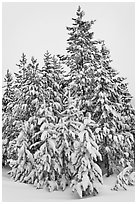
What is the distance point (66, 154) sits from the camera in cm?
1783

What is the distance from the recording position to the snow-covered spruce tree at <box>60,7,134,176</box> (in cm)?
2086

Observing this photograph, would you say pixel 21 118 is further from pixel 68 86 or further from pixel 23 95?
pixel 68 86

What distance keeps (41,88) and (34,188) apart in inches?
332

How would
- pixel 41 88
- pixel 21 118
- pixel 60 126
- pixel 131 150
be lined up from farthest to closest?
pixel 131 150 < pixel 21 118 < pixel 41 88 < pixel 60 126

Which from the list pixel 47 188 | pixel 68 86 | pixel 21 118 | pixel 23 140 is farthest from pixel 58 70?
pixel 47 188

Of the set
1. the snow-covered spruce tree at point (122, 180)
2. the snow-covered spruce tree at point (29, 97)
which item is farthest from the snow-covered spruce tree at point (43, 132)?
the snow-covered spruce tree at point (122, 180)

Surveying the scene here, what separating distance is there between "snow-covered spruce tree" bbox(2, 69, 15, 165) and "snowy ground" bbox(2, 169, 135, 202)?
7.67 m

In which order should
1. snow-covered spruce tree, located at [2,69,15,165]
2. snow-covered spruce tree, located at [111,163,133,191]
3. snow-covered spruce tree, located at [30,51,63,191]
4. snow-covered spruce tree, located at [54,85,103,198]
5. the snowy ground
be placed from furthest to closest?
snow-covered spruce tree, located at [2,69,15,165]
snow-covered spruce tree, located at [30,51,63,191]
snow-covered spruce tree, located at [111,163,133,191]
snow-covered spruce tree, located at [54,85,103,198]
the snowy ground

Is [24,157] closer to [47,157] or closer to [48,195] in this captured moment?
[47,157]

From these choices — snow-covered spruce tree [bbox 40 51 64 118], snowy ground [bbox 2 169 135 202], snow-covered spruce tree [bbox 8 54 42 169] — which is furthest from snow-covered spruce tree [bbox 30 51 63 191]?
snow-covered spruce tree [bbox 40 51 64 118]

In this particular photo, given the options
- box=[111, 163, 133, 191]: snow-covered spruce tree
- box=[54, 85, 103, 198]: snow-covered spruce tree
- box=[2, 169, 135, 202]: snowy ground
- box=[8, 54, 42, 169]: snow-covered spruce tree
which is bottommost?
box=[2, 169, 135, 202]: snowy ground

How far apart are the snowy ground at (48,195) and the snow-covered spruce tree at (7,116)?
7.67 m

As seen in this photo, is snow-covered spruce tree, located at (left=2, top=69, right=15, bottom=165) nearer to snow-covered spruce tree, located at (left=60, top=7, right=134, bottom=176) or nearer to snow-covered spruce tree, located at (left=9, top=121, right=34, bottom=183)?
snow-covered spruce tree, located at (left=9, top=121, right=34, bottom=183)

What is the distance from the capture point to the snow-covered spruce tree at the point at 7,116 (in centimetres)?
2600
